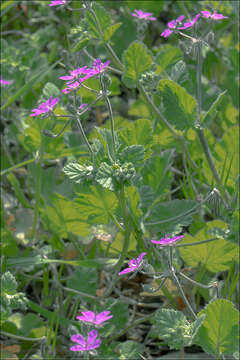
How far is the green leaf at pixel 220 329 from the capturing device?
1587 millimetres

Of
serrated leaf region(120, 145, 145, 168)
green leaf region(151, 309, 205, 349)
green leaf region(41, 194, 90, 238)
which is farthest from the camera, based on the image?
green leaf region(41, 194, 90, 238)

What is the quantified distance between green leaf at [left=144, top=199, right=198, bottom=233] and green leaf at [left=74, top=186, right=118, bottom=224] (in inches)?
6.7

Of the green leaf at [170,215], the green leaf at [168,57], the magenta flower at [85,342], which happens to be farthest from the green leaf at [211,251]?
the green leaf at [168,57]

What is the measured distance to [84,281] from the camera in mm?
2184

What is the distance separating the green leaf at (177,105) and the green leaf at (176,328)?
2.55 feet

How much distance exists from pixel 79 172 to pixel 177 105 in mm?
567

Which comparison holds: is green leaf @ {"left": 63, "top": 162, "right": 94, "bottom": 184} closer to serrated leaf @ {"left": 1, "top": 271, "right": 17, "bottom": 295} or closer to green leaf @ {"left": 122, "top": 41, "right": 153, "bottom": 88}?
serrated leaf @ {"left": 1, "top": 271, "right": 17, "bottom": 295}

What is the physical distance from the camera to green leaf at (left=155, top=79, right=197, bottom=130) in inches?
80.2

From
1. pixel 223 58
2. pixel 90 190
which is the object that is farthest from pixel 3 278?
pixel 223 58

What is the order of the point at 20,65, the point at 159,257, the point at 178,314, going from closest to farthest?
the point at 178,314 → the point at 159,257 → the point at 20,65

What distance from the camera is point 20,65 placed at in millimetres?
2828

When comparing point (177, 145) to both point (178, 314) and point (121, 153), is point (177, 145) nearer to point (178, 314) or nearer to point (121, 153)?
point (121, 153)

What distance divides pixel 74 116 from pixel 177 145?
31.5 inches

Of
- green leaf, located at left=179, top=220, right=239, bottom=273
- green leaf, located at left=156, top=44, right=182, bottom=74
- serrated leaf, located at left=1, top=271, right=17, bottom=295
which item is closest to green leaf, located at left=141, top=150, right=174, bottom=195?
green leaf, located at left=179, top=220, right=239, bottom=273
